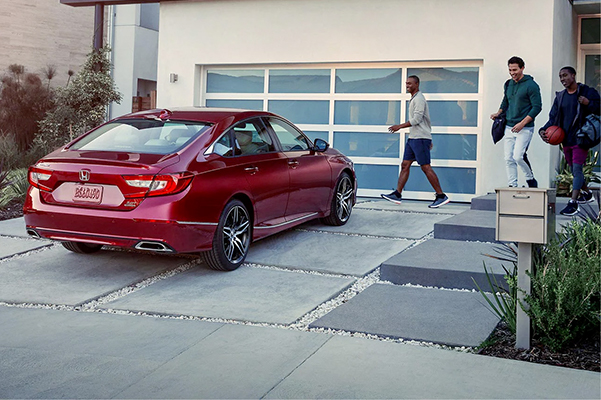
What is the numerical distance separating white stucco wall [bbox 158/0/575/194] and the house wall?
7533mm

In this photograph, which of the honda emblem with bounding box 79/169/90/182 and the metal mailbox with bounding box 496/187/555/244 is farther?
the honda emblem with bounding box 79/169/90/182

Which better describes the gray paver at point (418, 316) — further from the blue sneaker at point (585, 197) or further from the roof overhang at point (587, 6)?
the roof overhang at point (587, 6)

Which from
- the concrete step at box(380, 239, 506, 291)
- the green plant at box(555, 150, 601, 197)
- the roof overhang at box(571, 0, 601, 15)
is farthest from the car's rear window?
the roof overhang at box(571, 0, 601, 15)

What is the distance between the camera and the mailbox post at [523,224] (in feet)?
14.6

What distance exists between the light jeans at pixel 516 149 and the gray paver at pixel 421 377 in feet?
18.4

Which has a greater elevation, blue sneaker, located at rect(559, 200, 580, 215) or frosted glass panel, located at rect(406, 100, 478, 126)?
frosted glass panel, located at rect(406, 100, 478, 126)

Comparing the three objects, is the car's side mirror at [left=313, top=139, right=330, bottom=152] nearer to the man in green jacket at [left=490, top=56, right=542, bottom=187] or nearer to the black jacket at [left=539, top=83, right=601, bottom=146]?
the man in green jacket at [left=490, top=56, right=542, bottom=187]

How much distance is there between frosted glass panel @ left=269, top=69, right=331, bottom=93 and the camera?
43.4 feet

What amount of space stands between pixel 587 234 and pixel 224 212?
304 cm

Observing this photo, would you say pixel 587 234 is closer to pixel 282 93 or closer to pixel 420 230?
pixel 420 230

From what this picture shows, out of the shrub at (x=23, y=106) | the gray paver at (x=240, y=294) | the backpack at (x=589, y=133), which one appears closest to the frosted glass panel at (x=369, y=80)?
the backpack at (x=589, y=133)

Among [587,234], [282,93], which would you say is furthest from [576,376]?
[282,93]

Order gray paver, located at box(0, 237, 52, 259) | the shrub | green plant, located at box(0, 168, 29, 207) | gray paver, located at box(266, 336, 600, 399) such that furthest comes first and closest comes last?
the shrub, green plant, located at box(0, 168, 29, 207), gray paver, located at box(0, 237, 52, 259), gray paver, located at box(266, 336, 600, 399)

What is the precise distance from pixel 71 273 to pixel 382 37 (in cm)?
754
